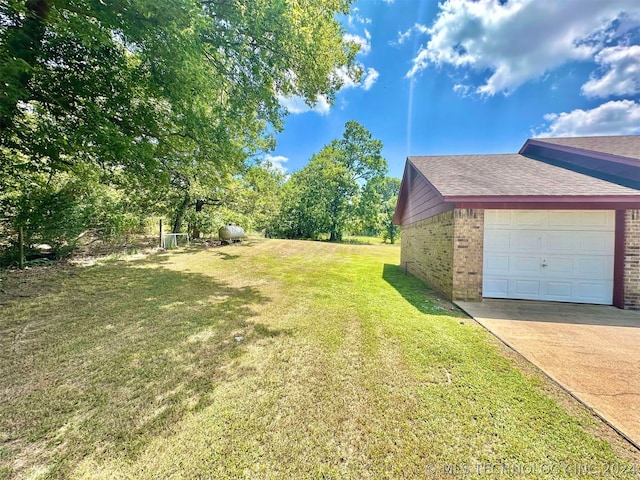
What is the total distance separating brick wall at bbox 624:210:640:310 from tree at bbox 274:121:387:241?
833 inches

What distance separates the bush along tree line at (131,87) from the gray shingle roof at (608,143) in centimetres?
773

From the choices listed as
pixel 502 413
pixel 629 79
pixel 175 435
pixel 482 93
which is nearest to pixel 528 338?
pixel 502 413

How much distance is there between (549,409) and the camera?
230 centimetres

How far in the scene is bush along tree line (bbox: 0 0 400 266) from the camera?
443 cm

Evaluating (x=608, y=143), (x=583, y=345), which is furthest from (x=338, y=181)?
(x=583, y=345)

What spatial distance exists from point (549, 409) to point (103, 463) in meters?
3.76

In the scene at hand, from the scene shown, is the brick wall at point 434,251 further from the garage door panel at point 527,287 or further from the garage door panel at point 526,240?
the garage door panel at point 527,287

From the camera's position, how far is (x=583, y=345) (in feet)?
11.7

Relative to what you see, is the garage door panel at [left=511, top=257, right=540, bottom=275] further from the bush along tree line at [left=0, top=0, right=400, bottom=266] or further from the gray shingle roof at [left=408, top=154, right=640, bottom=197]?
the bush along tree line at [left=0, top=0, right=400, bottom=266]

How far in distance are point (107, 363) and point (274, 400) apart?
7.11 feet

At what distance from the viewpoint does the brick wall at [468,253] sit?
584 centimetres

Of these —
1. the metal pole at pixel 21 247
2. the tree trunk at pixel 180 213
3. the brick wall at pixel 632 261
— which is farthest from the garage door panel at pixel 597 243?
the tree trunk at pixel 180 213

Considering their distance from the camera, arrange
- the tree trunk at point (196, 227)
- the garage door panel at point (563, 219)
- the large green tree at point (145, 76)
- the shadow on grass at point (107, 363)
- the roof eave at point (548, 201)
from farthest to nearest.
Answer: the tree trunk at point (196, 227) < the garage door panel at point (563, 219) < the roof eave at point (548, 201) < the large green tree at point (145, 76) < the shadow on grass at point (107, 363)

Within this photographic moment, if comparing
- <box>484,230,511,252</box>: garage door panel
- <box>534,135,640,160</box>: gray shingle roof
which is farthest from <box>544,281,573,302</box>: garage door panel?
<box>534,135,640,160</box>: gray shingle roof
